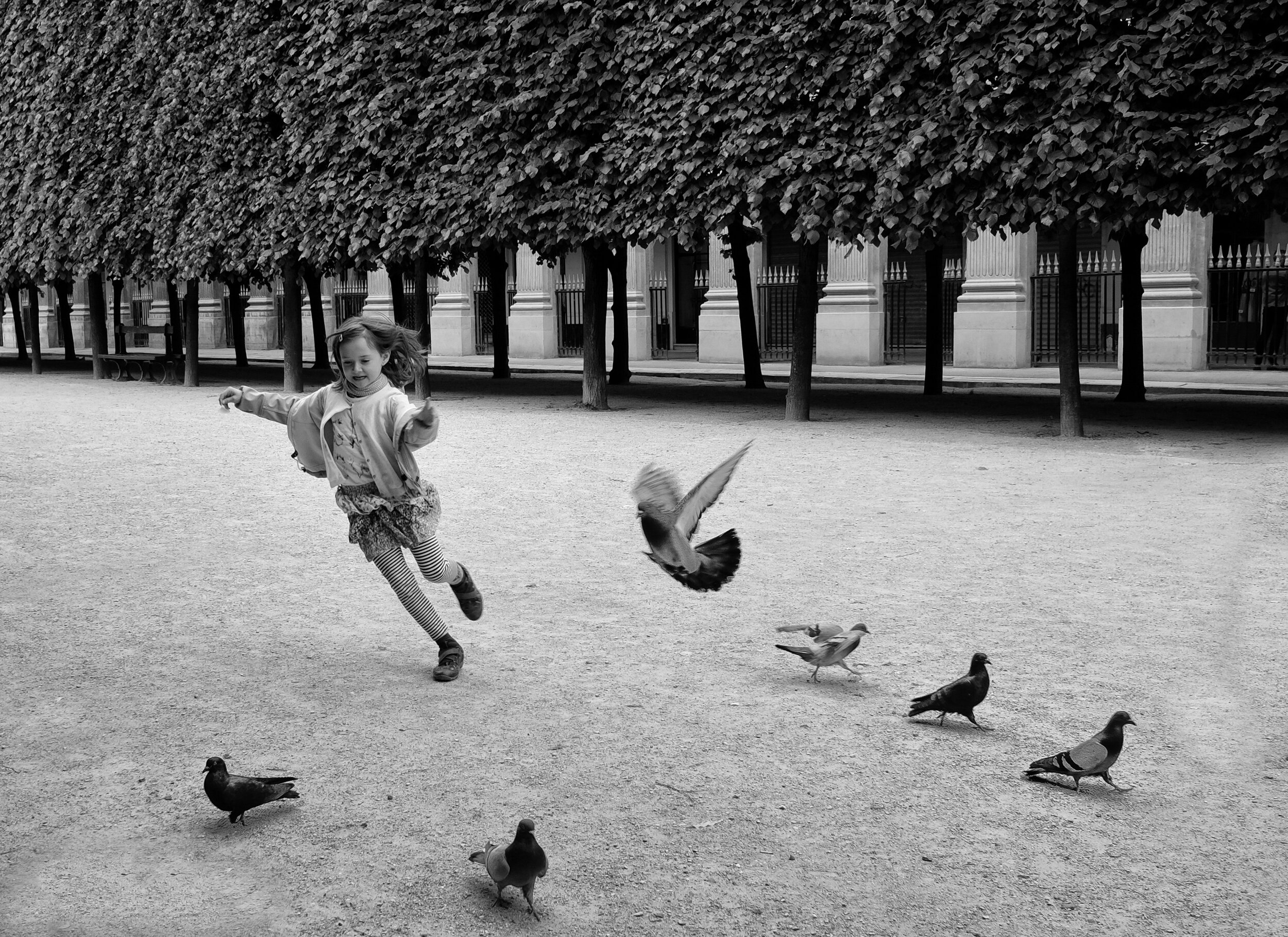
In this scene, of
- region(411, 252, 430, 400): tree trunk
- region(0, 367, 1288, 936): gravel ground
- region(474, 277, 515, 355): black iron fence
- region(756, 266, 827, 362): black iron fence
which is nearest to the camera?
region(0, 367, 1288, 936): gravel ground

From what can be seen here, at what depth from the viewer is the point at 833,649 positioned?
529cm

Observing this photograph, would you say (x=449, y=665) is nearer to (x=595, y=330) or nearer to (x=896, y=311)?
(x=595, y=330)

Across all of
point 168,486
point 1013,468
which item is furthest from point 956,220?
point 168,486

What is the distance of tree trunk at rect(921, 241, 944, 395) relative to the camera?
19766 mm

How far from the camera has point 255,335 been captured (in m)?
45.9

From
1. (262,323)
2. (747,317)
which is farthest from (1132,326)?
(262,323)

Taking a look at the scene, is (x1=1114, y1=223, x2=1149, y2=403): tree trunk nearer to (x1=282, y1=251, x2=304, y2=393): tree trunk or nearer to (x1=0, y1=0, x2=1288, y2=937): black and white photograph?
(x1=0, y1=0, x2=1288, y2=937): black and white photograph

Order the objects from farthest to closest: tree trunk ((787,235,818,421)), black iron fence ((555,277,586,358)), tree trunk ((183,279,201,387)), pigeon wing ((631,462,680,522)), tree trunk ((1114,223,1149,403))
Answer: black iron fence ((555,277,586,358))
tree trunk ((183,279,201,387))
tree trunk ((1114,223,1149,403))
tree trunk ((787,235,818,421))
pigeon wing ((631,462,680,522))

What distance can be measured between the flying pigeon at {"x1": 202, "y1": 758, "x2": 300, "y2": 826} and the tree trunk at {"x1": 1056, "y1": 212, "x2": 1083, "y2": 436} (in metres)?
11.6

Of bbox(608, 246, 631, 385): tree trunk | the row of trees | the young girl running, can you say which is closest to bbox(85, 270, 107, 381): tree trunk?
the row of trees

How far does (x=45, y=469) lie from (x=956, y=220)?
904cm

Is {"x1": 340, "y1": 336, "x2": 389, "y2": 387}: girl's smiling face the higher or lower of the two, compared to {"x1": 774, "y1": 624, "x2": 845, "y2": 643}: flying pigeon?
higher

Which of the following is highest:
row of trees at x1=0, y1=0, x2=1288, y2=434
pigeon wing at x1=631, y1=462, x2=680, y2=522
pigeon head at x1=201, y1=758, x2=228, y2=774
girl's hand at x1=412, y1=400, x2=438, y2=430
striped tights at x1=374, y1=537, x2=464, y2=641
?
row of trees at x1=0, y1=0, x2=1288, y2=434

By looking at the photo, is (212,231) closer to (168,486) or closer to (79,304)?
(168,486)
